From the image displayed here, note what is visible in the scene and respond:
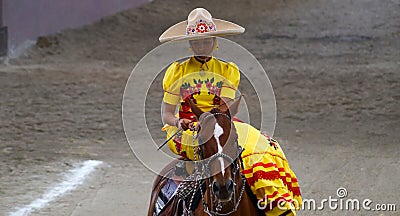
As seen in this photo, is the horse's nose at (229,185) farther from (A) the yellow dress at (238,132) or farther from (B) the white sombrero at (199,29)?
(B) the white sombrero at (199,29)

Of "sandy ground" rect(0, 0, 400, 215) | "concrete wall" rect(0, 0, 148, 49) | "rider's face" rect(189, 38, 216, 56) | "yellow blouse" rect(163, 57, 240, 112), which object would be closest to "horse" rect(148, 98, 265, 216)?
"yellow blouse" rect(163, 57, 240, 112)

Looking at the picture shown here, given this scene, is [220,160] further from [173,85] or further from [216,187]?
[173,85]

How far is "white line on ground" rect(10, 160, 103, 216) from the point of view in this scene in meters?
8.48

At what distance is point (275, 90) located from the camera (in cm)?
1455

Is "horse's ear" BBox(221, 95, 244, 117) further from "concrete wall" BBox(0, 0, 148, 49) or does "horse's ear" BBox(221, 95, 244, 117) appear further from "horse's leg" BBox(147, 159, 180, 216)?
"concrete wall" BBox(0, 0, 148, 49)

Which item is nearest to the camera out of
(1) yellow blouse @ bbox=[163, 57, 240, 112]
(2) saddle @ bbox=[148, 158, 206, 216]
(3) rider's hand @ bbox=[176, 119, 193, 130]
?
(3) rider's hand @ bbox=[176, 119, 193, 130]

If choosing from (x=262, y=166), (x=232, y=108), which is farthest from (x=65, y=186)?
(x=232, y=108)

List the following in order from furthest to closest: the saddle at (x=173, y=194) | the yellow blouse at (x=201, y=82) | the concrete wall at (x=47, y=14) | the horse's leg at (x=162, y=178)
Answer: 1. the concrete wall at (x=47, y=14)
2. the horse's leg at (x=162, y=178)
3. the yellow blouse at (x=201, y=82)
4. the saddle at (x=173, y=194)

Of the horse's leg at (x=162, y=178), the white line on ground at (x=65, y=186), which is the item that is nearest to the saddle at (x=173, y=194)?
the horse's leg at (x=162, y=178)

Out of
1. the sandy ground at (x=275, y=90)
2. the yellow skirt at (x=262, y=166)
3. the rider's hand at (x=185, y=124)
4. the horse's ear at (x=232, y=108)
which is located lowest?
the sandy ground at (x=275, y=90)

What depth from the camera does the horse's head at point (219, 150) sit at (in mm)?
4352

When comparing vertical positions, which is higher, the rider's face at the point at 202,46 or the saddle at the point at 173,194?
the rider's face at the point at 202,46

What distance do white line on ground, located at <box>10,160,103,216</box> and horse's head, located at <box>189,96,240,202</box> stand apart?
4.30 m

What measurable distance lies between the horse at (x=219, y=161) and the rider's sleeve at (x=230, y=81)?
498mm
